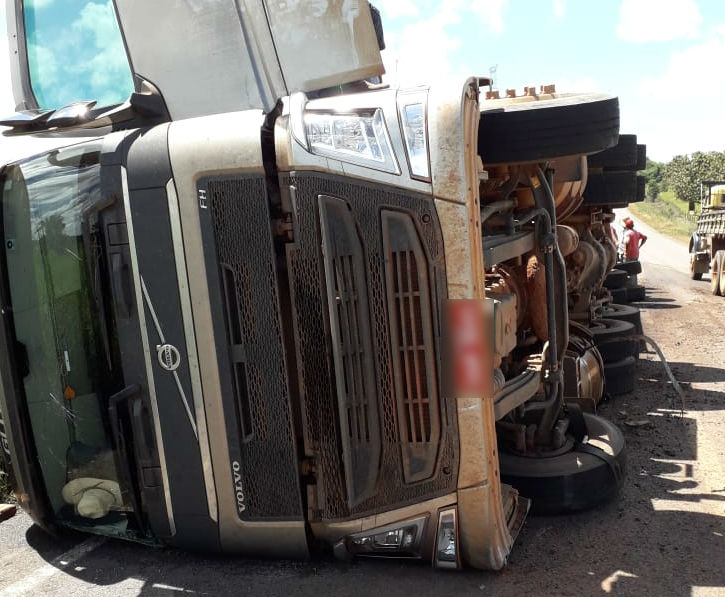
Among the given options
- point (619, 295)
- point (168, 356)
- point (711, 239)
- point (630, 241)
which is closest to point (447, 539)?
point (168, 356)

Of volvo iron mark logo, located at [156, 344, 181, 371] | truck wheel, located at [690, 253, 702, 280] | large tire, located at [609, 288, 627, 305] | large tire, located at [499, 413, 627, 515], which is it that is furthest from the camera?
truck wheel, located at [690, 253, 702, 280]

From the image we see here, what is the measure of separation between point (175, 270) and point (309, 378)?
24.9 inches

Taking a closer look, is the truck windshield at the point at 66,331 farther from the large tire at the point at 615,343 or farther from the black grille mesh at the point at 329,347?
the large tire at the point at 615,343

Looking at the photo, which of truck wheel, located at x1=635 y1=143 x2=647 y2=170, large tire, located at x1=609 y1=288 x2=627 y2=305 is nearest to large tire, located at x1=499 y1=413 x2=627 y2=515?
truck wheel, located at x1=635 y1=143 x2=647 y2=170

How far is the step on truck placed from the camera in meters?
2.55

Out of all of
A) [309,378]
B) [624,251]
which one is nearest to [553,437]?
[309,378]

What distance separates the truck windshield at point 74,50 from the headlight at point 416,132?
1447 mm

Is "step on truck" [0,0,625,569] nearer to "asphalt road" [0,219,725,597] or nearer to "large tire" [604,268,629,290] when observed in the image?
"asphalt road" [0,219,725,597]

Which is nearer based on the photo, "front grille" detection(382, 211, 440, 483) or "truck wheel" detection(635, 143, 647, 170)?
"front grille" detection(382, 211, 440, 483)

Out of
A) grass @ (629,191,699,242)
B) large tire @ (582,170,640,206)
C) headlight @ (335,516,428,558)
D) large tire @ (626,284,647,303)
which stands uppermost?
large tire @ (582,170,640,206)

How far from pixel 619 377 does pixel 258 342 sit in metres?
3.83

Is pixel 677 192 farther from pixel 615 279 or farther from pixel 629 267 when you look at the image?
pixel 615 279

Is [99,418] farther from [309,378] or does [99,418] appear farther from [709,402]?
[709,402]

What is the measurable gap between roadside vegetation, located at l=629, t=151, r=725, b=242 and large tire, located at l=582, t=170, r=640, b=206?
2680cm
